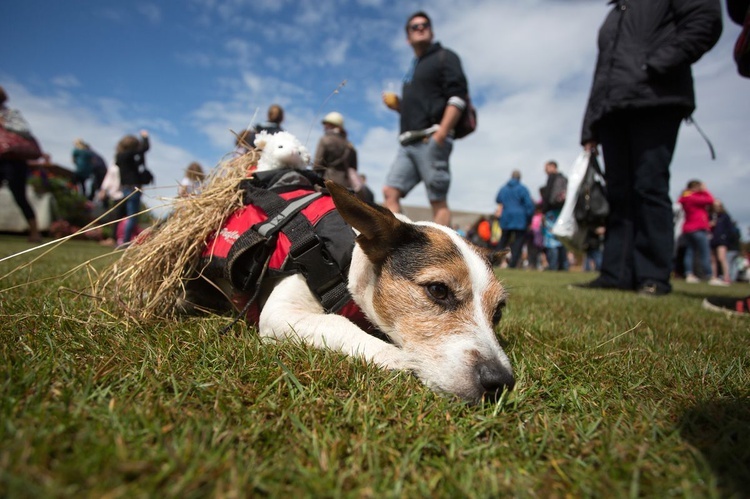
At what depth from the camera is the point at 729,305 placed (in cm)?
488

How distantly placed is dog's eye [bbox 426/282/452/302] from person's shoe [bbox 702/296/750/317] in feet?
14.4

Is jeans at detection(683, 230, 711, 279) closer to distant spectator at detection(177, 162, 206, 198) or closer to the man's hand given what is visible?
the man's hand

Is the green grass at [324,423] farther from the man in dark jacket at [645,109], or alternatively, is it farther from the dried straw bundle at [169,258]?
the man in dark jacket at [645,109]

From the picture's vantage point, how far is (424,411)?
159 centimetres

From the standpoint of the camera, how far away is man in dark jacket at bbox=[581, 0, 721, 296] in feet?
16.5

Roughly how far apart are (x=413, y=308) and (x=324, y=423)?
3.20 feet

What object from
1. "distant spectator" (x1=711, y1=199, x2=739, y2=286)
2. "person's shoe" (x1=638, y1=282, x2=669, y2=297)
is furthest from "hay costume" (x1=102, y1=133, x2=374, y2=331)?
"distant spectator" (x1=711, y1=199, x2=739, y2=286)

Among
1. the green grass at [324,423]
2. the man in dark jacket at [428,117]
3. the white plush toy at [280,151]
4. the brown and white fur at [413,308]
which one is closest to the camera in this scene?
the green grass at [324,423]

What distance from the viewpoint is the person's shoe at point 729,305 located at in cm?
461

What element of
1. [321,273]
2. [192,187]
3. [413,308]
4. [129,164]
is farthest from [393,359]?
[129,164]

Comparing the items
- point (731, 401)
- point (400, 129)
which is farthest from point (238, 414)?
point (400, 129)

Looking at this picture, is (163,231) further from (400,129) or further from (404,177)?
(400,129)

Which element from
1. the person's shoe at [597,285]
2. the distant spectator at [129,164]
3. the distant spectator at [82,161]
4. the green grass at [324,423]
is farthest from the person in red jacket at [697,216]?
the distant spectator at [82,161]

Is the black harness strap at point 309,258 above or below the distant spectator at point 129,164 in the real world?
below
